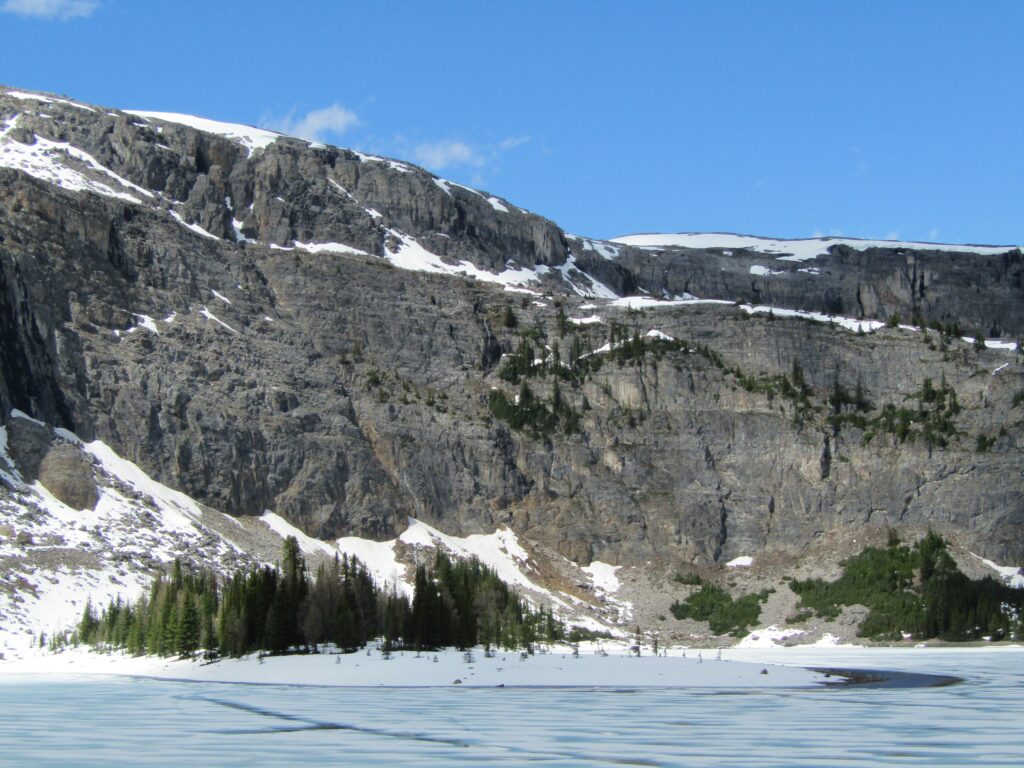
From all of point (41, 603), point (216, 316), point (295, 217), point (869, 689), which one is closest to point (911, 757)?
point (869, 689)

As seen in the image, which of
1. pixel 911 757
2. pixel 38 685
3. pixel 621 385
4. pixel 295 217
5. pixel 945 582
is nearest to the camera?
pixel 911 757

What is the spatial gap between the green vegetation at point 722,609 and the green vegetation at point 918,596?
5.61m

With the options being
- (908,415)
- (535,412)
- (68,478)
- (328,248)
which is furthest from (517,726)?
(328,248)

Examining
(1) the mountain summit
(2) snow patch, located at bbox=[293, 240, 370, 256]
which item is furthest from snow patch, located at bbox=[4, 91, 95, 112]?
(2) snow patch, located at bbox=[293, 240, 370, 256]

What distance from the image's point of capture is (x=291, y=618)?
85.3 meters

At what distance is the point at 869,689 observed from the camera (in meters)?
59.0

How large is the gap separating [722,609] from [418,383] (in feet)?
171

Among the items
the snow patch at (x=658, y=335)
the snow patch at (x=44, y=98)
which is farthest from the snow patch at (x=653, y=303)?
the snow patch at (x=44, y=98)

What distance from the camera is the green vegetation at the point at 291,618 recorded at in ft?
277

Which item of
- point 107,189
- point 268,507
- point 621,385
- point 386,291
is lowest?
point 268,507

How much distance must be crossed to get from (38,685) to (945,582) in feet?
331

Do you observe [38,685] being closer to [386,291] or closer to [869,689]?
[869,689]

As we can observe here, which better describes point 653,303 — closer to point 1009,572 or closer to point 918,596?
point 1009,572

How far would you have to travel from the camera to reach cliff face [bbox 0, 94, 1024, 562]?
144750mm
